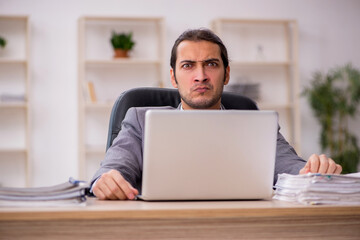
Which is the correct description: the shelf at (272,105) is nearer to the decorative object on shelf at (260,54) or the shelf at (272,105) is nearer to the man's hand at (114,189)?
the decorative object on shelf at (260,54)

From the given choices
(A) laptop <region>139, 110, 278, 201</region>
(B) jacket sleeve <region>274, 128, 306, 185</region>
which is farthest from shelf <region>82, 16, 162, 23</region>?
(A) laptop <region>139, 110, 278, 201</region>

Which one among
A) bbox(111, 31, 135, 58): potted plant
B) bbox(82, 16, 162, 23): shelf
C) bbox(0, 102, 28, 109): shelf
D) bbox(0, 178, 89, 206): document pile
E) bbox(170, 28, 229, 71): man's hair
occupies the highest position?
bbox(82, 16, 162, 23): shelf

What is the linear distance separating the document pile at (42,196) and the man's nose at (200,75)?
0.94 metres

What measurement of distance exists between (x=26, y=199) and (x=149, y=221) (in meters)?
0.26

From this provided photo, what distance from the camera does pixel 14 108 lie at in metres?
4.80

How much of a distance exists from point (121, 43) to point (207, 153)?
373cm

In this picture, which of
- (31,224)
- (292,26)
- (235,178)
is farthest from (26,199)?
(292,26)

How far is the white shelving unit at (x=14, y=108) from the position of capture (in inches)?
187

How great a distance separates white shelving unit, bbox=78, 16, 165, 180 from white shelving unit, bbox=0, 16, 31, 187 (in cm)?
54

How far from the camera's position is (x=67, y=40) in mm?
4879

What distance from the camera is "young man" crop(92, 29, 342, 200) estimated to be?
1.73 meters

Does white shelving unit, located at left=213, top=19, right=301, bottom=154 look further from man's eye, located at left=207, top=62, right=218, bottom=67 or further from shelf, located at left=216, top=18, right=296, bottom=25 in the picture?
man's eye, located at left=207, top=62, right=218, bottom=67

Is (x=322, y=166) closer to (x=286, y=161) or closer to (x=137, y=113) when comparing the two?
(x=286, y=161)

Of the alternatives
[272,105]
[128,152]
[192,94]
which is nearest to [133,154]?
[128,152]
